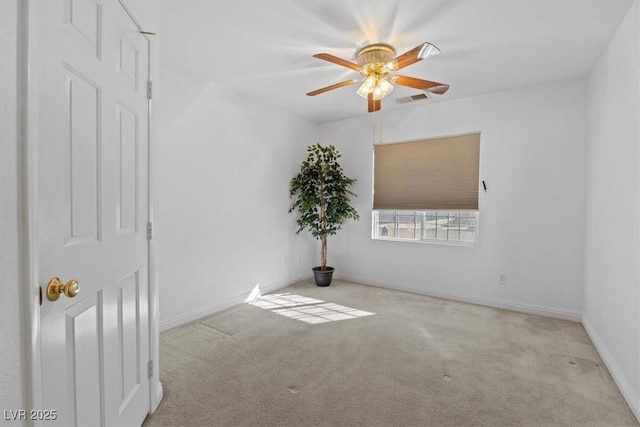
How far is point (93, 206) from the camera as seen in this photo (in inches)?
49.0

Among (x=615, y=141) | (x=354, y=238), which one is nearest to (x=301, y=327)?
(x=354, y=238)

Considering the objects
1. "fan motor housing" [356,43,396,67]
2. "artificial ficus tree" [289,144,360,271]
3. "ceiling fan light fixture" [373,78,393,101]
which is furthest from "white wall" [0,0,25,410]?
"artificial ficus tree" [289,144,360,271]

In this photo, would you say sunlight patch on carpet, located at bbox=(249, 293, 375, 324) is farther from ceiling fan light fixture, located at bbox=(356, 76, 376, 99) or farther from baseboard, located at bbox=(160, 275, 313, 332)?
ceiling fan light fixture, located at bbox=(356, 76, 376, 99)

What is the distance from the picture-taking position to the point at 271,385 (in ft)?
6.89

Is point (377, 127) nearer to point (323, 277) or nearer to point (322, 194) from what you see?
point (322, 194)

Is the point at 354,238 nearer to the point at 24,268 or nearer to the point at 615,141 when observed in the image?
the point at 615,141

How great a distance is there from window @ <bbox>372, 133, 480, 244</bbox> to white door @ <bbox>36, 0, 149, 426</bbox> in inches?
132

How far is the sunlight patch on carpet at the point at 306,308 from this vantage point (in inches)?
131

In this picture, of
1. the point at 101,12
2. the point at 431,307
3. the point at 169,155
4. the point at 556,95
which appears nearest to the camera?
the point at 101,12

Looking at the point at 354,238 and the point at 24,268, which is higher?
the point at 24,268

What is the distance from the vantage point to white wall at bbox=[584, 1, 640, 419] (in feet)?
6.48

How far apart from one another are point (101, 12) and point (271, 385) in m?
2.22

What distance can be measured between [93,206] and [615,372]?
10.9 feet

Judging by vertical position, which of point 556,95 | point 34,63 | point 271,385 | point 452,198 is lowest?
point 271,385
